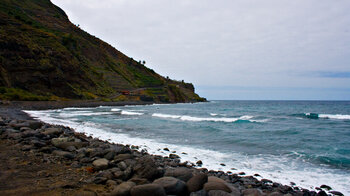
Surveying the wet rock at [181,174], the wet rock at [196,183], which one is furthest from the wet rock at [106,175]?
the wet rock at [196,183]

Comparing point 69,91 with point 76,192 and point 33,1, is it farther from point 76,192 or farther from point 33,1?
point 33,1

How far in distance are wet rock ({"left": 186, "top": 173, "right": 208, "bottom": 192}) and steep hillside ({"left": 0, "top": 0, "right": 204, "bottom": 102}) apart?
139ft

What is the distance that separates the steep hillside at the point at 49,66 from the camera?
148ft

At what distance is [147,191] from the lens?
4160mm

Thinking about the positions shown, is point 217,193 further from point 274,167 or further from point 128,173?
point 274,167

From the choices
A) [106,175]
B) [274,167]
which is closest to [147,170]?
[106,175]

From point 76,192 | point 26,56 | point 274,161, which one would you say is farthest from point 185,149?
point 26,56

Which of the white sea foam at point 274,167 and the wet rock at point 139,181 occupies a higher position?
the wet rock at point 139,181

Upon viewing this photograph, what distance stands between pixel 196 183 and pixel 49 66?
55.0 metres

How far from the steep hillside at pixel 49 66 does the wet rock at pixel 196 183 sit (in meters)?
42.3

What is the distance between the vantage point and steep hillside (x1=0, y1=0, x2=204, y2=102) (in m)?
45.1

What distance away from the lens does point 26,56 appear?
47719 mm

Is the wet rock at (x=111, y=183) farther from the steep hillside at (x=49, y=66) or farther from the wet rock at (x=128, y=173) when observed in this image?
the steep hillside at (x=49, y=66)

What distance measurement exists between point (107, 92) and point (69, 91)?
651 inches
